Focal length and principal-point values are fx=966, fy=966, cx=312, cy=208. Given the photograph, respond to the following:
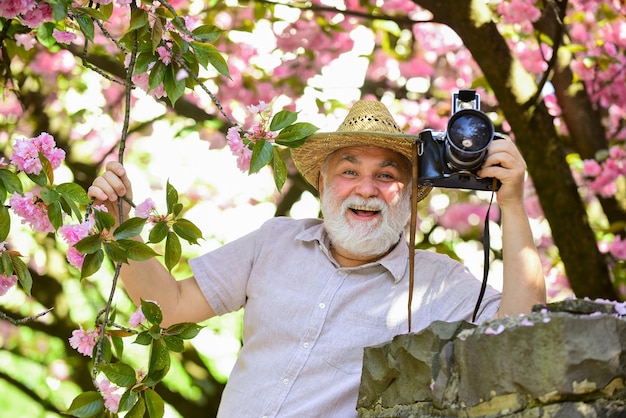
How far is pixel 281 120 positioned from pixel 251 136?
0.08m

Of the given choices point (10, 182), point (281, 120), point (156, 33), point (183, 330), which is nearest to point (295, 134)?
point (281, 120)

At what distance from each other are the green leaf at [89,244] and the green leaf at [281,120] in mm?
445

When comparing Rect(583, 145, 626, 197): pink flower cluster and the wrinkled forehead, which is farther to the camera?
Rect(583, 145, 626, 197): pink flower cluster

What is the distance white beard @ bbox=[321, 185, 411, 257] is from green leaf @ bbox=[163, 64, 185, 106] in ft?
2.42

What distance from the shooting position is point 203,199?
6.01 meters

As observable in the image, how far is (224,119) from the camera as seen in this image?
483cm

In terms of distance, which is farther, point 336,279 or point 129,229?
point 336,279

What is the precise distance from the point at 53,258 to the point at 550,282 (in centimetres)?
274

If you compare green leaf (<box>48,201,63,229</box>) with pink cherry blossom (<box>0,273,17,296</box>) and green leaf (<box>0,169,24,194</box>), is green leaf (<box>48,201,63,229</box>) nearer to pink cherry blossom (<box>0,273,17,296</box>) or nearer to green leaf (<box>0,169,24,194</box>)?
green leaf (<box>0,169,24,194</box>)

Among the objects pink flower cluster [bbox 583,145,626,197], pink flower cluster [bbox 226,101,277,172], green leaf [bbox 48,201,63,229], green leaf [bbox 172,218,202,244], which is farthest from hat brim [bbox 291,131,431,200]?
pink flower cluster [bbox 583,145,626,197]

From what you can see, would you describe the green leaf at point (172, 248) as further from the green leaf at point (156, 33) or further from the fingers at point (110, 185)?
the green leaf at point (156, 33)

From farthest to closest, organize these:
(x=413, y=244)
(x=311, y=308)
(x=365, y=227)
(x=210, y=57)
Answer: (x=365, y=227) < (x=311, y=308) < (x=413, y=244) < (x=210, y=57)

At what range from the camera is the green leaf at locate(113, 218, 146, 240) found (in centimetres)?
198

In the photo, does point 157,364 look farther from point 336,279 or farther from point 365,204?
point 365,204
